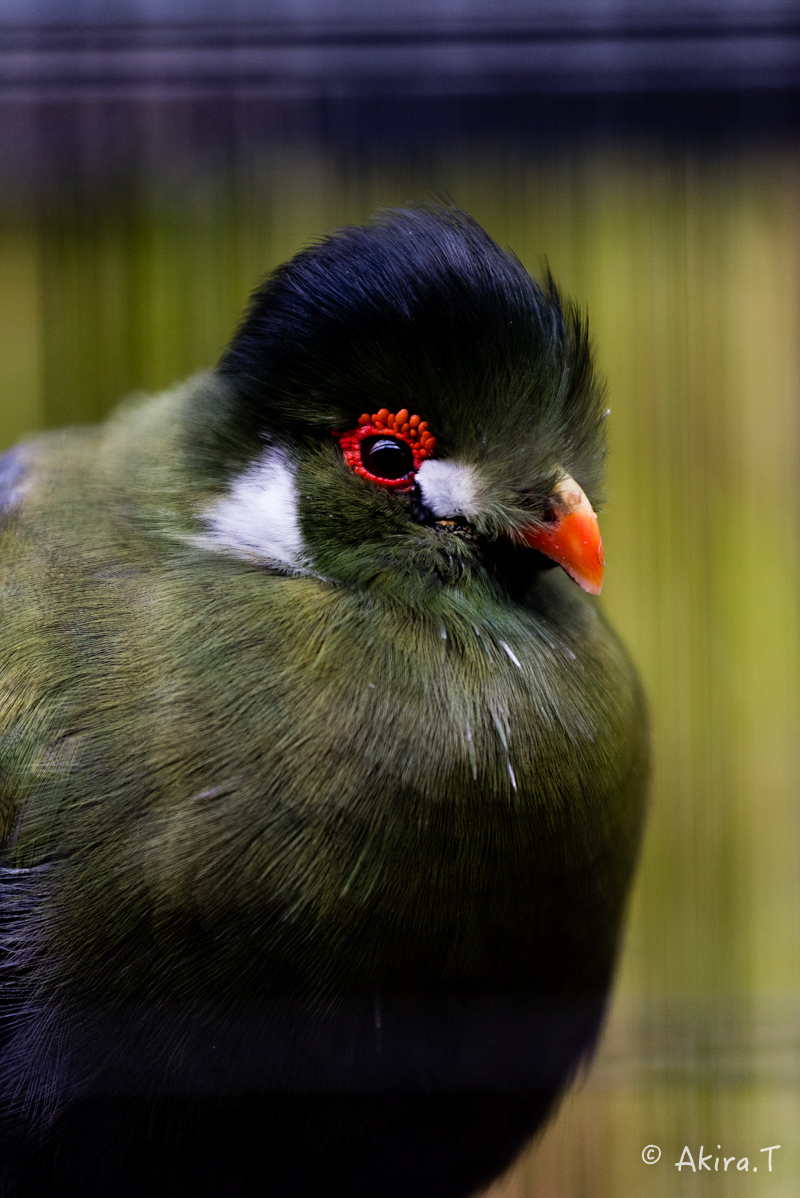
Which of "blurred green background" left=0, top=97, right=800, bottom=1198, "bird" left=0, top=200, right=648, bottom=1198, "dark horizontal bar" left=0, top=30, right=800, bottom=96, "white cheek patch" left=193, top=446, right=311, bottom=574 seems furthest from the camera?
"blurred green background" left=0, top=97, right=800, bottom=1198

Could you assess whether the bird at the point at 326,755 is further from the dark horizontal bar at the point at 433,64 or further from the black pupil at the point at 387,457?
the dark horizontal bar at the point at 433,64

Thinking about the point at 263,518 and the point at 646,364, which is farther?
the point at 646,364

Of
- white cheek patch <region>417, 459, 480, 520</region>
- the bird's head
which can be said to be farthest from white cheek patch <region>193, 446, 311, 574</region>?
→ white cheek patch <region>417, 459, 480, 520</region>

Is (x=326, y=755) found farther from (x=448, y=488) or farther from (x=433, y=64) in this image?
(x=433, y=64)

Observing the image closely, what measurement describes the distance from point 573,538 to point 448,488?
12 cm

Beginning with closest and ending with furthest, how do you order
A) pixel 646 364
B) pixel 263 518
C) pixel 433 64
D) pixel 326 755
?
1. pixel 326 755
2. pixel 263 518
3. pixel 433 64
4. pixel 646 364

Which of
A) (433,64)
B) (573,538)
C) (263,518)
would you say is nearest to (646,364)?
(433,64)

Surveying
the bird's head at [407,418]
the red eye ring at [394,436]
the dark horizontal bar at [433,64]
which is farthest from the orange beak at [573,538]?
the dark horizontal bar at [433,64]

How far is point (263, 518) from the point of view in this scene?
3.10 feet

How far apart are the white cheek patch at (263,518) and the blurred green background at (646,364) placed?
0.50 metres

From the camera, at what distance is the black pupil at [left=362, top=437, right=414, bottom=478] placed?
91 cm

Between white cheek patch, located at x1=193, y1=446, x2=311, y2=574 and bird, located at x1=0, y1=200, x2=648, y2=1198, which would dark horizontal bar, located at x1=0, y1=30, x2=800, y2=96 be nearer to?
bird, located at x1=0, y1=200, x2=648, y2=1198

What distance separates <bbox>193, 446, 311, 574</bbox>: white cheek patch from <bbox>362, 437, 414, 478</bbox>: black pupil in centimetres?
8

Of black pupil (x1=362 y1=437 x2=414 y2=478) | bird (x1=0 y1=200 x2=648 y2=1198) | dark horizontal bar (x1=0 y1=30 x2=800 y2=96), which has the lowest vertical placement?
bird (x1=0 y1=200 x2=648 y2=1198)
